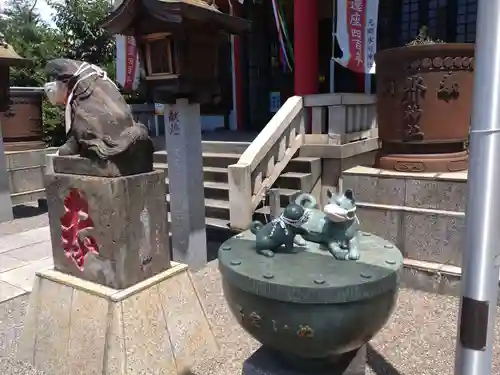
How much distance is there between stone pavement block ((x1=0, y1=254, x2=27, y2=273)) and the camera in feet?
17.9

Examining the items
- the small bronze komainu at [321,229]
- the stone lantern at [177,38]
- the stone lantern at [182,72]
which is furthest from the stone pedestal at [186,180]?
the small bronze komainu at [321,229]

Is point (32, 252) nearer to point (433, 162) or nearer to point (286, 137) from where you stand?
point (286, 137)

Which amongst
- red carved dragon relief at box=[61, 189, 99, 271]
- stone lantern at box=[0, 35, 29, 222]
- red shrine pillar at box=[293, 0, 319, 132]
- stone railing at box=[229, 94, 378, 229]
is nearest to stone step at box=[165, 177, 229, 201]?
stone railing at box=[229, 94, 378, 229]

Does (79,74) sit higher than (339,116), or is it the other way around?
(79,74)

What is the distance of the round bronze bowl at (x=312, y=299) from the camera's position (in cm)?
176

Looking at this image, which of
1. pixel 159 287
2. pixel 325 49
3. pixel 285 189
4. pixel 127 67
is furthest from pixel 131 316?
pixel 325 49

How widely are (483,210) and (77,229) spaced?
2478 mm

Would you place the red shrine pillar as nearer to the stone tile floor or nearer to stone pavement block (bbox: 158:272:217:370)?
the stone tile floor

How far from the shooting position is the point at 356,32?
706 centimetres

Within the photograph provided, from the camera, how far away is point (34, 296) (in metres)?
3.35

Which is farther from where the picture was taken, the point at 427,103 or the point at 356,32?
the point at 356,32

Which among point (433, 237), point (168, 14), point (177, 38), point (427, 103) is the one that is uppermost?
point (168, 14)

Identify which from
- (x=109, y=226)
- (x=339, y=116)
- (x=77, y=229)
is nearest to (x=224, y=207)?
(x=339, y=116)

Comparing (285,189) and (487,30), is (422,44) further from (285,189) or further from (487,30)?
(487,30)
